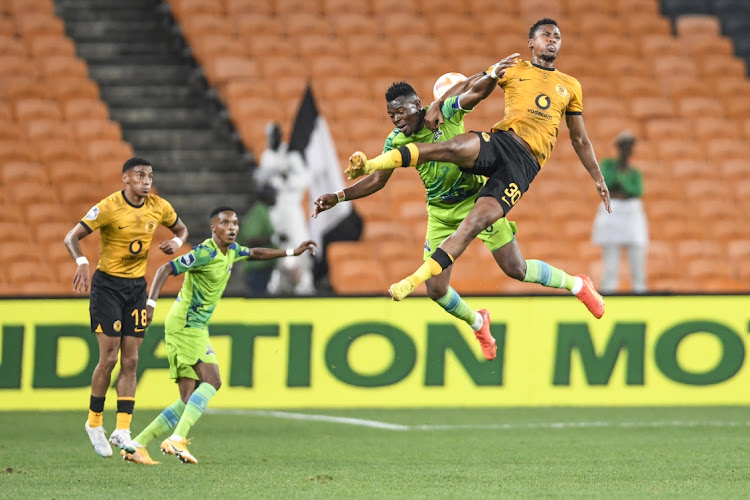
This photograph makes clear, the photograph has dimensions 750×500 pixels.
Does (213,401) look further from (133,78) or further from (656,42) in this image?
(656,42)

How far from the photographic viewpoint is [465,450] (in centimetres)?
900

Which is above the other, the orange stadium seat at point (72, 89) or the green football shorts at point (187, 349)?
the orange stadium seat at point (72, 89)

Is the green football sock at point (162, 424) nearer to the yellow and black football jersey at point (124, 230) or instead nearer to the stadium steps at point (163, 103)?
the yellow and black football jersey at point (124, 230)

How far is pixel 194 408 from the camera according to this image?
845cm

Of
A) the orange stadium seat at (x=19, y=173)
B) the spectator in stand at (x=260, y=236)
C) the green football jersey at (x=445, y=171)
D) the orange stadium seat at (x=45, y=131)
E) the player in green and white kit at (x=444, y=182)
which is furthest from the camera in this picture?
the orange stadium seat at (x=45, y=131)

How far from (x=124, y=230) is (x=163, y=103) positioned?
7945mm

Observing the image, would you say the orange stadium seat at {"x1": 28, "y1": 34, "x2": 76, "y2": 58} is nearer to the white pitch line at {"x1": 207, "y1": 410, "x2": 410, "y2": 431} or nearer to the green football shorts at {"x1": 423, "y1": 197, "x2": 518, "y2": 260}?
the white pitch line at {"x1": 207, "y1": 410, "x2": 410, "y2": 431}

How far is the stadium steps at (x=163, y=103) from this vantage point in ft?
50.7

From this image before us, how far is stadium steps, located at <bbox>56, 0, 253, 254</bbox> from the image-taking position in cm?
1545

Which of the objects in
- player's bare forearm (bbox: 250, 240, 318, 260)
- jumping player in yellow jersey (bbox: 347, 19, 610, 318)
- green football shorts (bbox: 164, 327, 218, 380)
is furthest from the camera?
player's bare forearm (bbox: 250, 240, 318, 260)

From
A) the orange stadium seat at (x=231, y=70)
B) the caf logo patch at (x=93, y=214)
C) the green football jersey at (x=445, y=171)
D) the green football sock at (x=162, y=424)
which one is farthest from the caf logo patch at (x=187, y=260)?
the orange stadium seat at (x=231, y=70)

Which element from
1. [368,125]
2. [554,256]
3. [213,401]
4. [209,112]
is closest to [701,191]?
[554,256]

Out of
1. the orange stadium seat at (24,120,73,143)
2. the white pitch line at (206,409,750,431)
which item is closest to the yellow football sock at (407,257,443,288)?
the white pitch line at (206,409,750,431)

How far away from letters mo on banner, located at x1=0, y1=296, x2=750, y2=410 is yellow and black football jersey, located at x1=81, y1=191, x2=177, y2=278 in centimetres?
271
